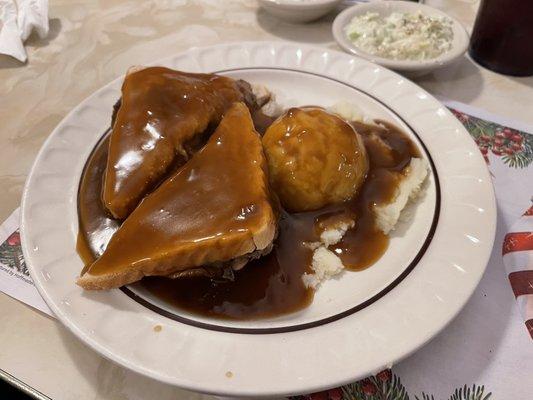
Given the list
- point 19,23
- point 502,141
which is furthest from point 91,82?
point 502,141

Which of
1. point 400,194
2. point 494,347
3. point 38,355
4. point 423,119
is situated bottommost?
point 38,355

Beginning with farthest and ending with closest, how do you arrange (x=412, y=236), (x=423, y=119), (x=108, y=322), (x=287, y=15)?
(x=287, y=15) < (x=423, y=119) < (x=412, y=236) < (x=108, y=322)

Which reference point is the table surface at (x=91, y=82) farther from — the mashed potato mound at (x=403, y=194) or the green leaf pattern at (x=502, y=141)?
the mashed potato mound at (x=403, y=194)

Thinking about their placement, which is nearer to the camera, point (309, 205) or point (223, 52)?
point (309, 205)

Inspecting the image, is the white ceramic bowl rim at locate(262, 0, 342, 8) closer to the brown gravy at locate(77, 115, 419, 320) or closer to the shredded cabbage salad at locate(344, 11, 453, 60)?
the shredded cabbage salad at locate(344, 11, 453, 60)

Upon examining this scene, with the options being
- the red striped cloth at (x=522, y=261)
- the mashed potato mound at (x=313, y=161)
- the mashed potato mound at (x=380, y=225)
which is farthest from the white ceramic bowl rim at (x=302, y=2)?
the red striped cloth at (x=522, y=261)

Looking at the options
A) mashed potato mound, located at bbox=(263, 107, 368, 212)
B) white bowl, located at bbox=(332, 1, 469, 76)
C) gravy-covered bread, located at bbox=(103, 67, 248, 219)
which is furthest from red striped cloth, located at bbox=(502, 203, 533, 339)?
gravy-covered bread, located at bbox=(103, 67, 248, 219)

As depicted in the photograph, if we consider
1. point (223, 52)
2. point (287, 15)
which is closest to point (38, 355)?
point (223, 52)

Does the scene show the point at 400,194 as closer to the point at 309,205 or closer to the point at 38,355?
the point at 309,205
